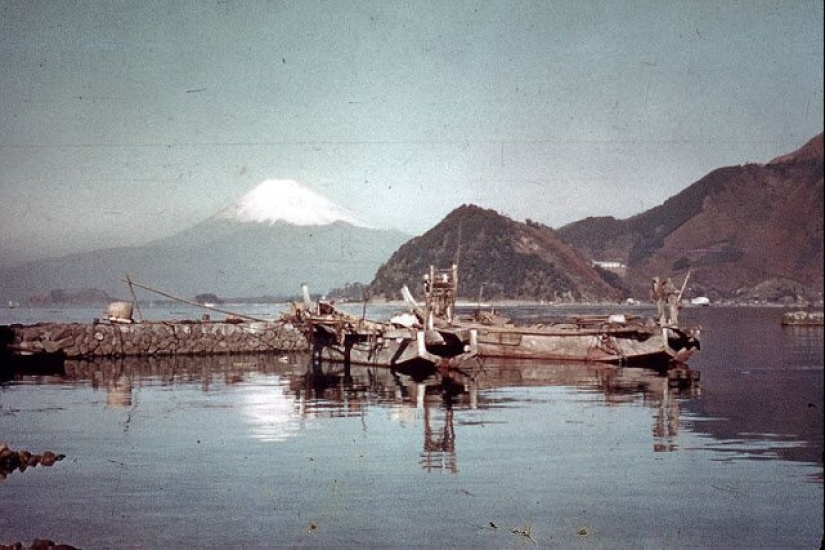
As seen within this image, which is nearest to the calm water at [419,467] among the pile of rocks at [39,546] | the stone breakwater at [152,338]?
the pile of rocks at [39,546]

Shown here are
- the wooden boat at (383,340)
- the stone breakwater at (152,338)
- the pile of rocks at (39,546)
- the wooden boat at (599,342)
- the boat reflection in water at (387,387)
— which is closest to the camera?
the pile of rocks at (39,546)

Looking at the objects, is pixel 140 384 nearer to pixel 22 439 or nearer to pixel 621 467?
pixel 22 439

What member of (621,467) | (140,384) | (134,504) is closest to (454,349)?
(140,384)

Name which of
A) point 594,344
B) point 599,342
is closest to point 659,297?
point 599,342

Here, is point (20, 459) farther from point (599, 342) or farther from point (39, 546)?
point (599, 342)

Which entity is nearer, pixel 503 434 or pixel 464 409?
pixel 503 434

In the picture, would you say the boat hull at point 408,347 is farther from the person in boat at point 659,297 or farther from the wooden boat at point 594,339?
the person in boat at point 659,297

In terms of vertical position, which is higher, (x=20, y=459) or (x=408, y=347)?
(x=408, y=347)
